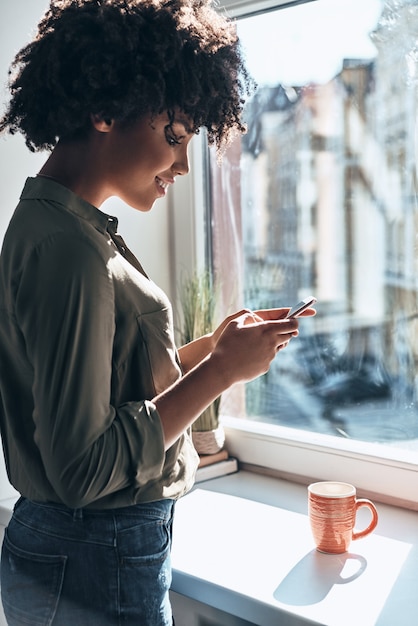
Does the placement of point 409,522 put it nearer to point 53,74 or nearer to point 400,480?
point 400,480

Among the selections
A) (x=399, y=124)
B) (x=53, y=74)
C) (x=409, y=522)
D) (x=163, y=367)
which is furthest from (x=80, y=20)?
(x=409, y=522)

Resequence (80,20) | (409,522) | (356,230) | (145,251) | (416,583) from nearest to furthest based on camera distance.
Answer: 1. (80,20)
2. (416,583)
3. (409,522)
4. (356,230)
5. (145,251)

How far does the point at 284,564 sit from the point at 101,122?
0.71 meters

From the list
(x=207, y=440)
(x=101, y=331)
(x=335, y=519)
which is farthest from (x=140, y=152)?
(x=207, y=440)

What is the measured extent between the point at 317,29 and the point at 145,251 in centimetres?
60

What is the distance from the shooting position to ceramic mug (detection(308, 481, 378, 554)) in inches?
46.0

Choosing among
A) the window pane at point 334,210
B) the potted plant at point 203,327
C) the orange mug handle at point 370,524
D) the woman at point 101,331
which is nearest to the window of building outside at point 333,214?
the window pane at point 334,210

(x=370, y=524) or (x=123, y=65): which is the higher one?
(x=123, y=65)

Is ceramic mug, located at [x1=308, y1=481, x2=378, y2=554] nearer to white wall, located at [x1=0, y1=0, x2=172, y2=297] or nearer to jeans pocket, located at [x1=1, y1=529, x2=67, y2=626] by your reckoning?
jeans pocket, located at [x1=1, y1=529, x2=67, y2=626]

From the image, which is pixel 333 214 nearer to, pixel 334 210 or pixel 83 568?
pixel 334 210

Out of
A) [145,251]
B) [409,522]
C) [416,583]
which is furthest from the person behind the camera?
[145,251]

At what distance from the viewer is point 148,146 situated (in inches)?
35.6

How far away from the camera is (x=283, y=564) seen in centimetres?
118

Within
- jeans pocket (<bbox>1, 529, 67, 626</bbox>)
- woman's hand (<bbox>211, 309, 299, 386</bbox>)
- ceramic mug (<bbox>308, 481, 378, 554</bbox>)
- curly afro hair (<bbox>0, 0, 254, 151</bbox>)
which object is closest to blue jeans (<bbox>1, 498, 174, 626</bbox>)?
jeans pocket (<bbox>1, 529, 67, 626</bbox>)
